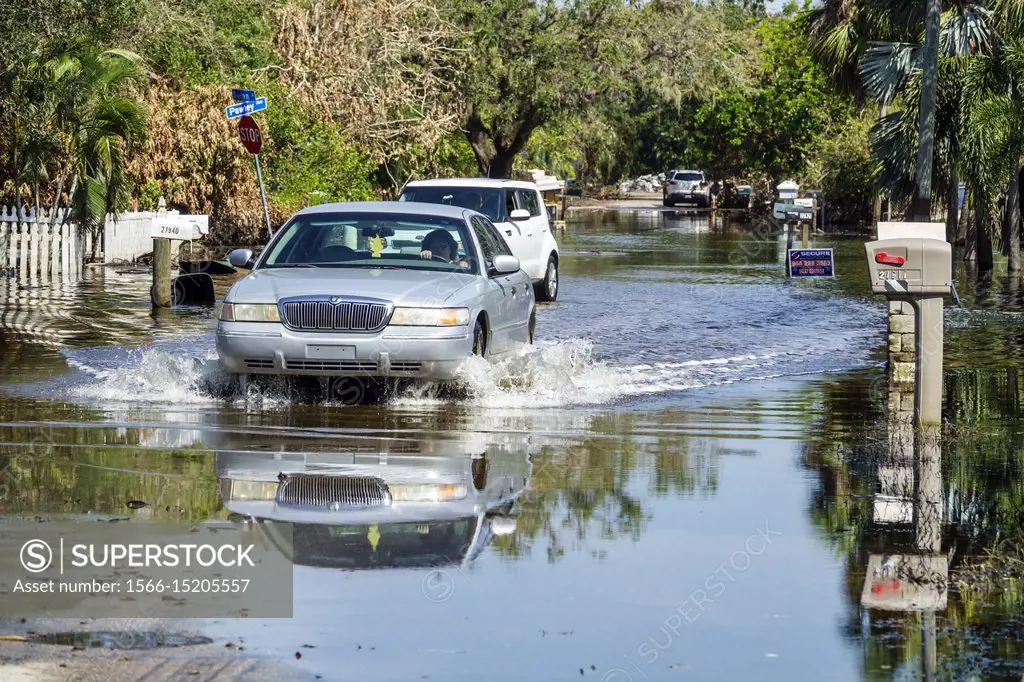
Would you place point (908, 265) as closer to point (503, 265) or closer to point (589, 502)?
point (589, 502)

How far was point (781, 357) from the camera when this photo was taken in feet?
54.5

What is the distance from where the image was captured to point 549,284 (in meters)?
24.7

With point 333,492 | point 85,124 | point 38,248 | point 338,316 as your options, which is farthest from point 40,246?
point 333,492

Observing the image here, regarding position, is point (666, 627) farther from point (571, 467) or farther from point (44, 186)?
point (44, 186)

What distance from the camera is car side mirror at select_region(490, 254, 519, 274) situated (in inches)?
539

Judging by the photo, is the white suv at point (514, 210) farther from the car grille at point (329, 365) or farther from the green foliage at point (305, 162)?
the green foliage at point (305, 162)

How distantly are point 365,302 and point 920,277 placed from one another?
157 inches

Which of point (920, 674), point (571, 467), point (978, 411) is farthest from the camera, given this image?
point (978, 411)

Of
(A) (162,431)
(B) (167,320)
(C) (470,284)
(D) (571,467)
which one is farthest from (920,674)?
(B) (167,320)

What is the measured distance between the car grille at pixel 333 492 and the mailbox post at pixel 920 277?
12.0 ft

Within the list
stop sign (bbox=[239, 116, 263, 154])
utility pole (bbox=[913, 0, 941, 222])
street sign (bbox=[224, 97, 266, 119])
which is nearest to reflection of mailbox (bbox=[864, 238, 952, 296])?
street sign (bbox=[224, 97, 266, 119])

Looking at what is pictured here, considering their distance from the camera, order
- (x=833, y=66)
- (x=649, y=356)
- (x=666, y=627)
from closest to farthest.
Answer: (x=666, y=627), (x=649, y=356), (x=833, y=66)

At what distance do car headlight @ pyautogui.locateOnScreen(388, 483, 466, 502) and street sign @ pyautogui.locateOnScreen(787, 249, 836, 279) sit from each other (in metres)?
15.1

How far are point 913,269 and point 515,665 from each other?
5876 mm
